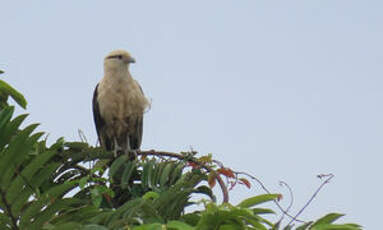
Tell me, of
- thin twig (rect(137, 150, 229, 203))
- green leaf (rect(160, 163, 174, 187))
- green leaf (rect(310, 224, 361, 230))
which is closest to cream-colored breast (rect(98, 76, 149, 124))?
thin twig (rect(137, 150, 229, 203))

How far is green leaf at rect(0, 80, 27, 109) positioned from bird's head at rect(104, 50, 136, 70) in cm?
327

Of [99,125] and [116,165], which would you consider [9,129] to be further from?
[99,125]

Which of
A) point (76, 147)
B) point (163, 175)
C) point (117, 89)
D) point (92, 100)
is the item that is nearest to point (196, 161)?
point (163, 175)

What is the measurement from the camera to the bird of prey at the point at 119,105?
7.44 meters

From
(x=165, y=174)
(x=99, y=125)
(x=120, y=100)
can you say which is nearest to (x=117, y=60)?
(x=120, y=100)

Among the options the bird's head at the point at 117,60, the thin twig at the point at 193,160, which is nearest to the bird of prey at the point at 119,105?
the bird's head at the point at 117,60

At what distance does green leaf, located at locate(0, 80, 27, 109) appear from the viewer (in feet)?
14.2

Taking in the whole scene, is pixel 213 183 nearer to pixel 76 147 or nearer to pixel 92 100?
pixel 76 147

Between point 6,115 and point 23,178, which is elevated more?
point 6,115

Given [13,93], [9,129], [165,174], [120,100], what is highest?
[13,93]

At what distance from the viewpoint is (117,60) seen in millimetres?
7770

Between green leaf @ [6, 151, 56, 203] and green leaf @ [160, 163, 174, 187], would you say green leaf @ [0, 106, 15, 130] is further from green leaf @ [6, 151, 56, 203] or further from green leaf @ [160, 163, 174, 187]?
green leaf @ [160, 163, 174, 187]

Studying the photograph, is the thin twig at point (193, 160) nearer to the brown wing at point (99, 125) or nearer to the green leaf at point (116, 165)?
the green leaf at point (116, 165)

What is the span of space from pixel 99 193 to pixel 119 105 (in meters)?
3.86
